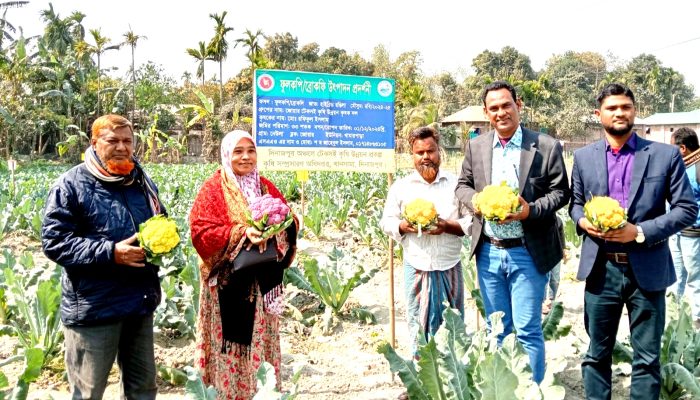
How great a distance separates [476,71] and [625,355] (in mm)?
58774

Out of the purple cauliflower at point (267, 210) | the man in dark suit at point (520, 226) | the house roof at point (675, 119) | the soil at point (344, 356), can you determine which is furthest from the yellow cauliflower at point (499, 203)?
the house roof at point (675, 119)

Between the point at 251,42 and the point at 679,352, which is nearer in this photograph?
the point at 679,352

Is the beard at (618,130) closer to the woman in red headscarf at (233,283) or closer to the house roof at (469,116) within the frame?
the woman in red headscarf at (233,283)

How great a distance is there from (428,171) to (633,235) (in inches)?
46.2

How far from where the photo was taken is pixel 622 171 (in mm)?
2805

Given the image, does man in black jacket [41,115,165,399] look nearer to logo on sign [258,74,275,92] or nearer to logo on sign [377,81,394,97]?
logo on sign [258,74,275,92]

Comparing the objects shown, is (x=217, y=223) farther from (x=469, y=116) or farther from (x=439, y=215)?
(x=469, y=116)

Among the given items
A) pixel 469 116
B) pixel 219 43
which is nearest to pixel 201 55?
pixel 219 43

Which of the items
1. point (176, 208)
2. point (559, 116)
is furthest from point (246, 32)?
point (176, 208)

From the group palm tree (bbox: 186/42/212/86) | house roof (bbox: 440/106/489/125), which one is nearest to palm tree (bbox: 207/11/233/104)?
palm tree (bbox: 186/42/212/86)

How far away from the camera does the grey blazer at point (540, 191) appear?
114 inches

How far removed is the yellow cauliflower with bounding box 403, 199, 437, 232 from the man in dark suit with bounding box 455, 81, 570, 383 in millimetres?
214

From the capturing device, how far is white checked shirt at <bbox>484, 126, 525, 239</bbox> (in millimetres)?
2964

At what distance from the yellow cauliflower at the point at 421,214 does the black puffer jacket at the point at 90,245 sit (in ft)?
4.81
